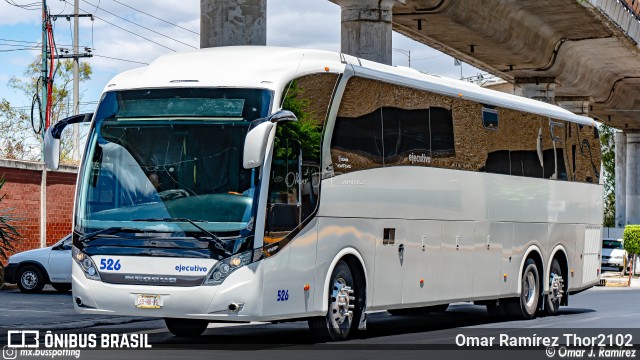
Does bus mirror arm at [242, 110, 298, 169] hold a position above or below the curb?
above

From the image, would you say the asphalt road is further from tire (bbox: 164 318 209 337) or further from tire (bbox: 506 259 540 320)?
tire (bbox: 506 259 540 320)

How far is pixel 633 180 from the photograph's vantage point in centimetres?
8925

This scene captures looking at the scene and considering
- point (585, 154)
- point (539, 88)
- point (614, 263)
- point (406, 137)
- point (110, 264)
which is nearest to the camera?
point (110, 264)

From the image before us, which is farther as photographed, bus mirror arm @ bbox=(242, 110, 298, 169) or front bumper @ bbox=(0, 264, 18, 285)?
front bumper @ bbox=(0, 264, 18, 285)

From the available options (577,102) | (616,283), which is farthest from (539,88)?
(577,102)

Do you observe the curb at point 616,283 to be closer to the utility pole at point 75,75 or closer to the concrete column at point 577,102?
the concrete column at point 577,102

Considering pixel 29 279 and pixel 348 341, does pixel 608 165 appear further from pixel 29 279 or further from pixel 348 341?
pixel 348 341

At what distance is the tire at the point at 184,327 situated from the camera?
1711cm

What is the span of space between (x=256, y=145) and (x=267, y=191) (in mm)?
769

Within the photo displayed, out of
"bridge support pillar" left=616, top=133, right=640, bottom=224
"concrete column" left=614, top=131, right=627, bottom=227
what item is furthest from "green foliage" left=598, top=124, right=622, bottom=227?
"bridge support pillar" left=616, top=133, right=640, bottom=224

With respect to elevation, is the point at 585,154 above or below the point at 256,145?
above

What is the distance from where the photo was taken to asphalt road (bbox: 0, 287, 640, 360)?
15.5 metres

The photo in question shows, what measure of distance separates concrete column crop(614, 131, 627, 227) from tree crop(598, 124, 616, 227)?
11.5m

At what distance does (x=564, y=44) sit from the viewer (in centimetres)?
4569
